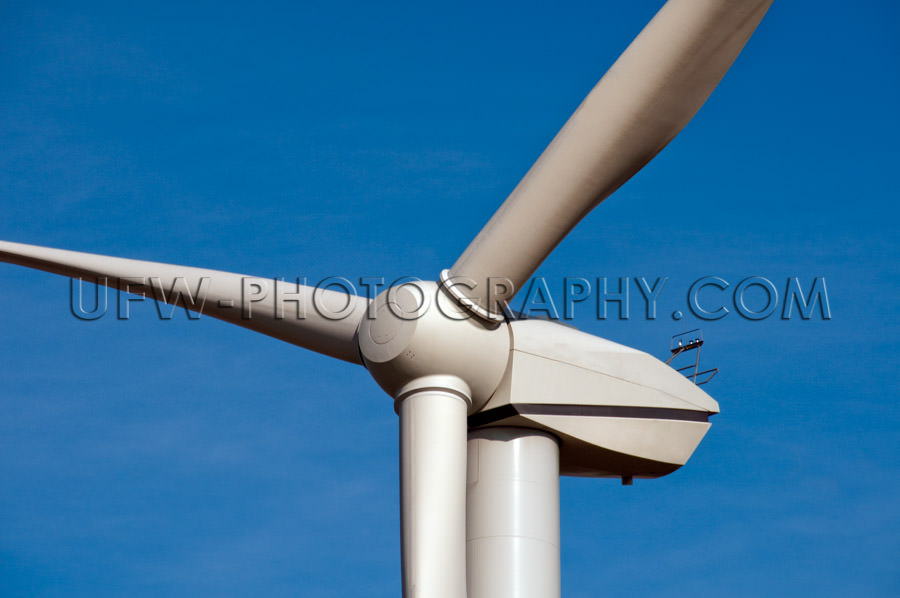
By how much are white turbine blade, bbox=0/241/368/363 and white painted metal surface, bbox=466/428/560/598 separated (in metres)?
1.77

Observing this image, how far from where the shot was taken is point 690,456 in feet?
48.1

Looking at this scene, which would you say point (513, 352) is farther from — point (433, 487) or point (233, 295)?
point (233, 295)

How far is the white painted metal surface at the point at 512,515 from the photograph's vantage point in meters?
13.0

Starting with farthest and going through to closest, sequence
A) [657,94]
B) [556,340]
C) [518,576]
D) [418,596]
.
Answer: [556,340] < [518,576] < [418,596] < [657,94]

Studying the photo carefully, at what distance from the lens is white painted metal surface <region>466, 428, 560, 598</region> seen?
1299 cm

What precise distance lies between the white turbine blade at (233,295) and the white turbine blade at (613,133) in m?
1.69

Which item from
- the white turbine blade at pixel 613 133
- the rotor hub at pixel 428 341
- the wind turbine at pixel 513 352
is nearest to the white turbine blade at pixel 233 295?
the wind turbine at pixel 513 352

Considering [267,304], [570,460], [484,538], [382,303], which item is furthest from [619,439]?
[267,304]

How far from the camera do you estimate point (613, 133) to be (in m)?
11.4

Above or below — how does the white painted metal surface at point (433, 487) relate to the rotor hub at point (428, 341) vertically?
below

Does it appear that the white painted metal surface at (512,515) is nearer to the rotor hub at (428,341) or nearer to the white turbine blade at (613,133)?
the rotor hub at (428,341)

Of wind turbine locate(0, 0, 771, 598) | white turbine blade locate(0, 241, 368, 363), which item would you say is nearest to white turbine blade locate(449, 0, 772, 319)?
wind turbine locate(0, 0, 771, 598)

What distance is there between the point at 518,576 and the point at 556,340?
243cm

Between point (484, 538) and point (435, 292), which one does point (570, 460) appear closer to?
point (484, 538)
